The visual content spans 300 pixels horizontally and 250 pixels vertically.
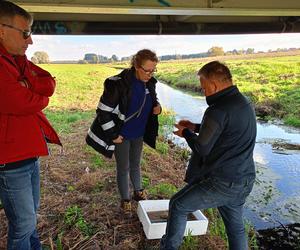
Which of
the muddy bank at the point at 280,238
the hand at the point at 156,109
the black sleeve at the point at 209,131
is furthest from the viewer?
the muddy bank at the point at 280,238

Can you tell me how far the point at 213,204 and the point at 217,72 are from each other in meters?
1.09

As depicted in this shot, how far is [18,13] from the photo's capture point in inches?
85.4

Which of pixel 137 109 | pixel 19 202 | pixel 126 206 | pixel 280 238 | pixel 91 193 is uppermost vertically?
pixel 137 109

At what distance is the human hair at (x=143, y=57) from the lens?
336 centimetres

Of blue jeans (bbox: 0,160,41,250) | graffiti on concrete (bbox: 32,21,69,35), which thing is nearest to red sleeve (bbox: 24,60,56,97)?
blue jeans (bbox: 0,160,41,250)

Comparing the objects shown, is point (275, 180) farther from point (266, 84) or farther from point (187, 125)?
point (266, 84)

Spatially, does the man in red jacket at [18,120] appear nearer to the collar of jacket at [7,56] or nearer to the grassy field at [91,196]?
the collar of jacket at [7,56]

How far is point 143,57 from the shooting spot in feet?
11.0

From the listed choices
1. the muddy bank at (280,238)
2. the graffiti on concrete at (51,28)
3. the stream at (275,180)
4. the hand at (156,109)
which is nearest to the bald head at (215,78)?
the hand at (156,109)

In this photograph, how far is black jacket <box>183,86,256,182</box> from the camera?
259 cm

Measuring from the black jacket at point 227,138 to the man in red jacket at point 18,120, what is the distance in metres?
1.20

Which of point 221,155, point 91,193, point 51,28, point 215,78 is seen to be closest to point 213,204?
point 221,155

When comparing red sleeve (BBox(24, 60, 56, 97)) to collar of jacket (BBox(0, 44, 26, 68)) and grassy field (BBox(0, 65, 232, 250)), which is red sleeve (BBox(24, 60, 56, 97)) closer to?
collar of jacket (BBox(0, 44, 26, 68))

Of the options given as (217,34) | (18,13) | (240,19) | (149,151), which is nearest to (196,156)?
(18,13)
